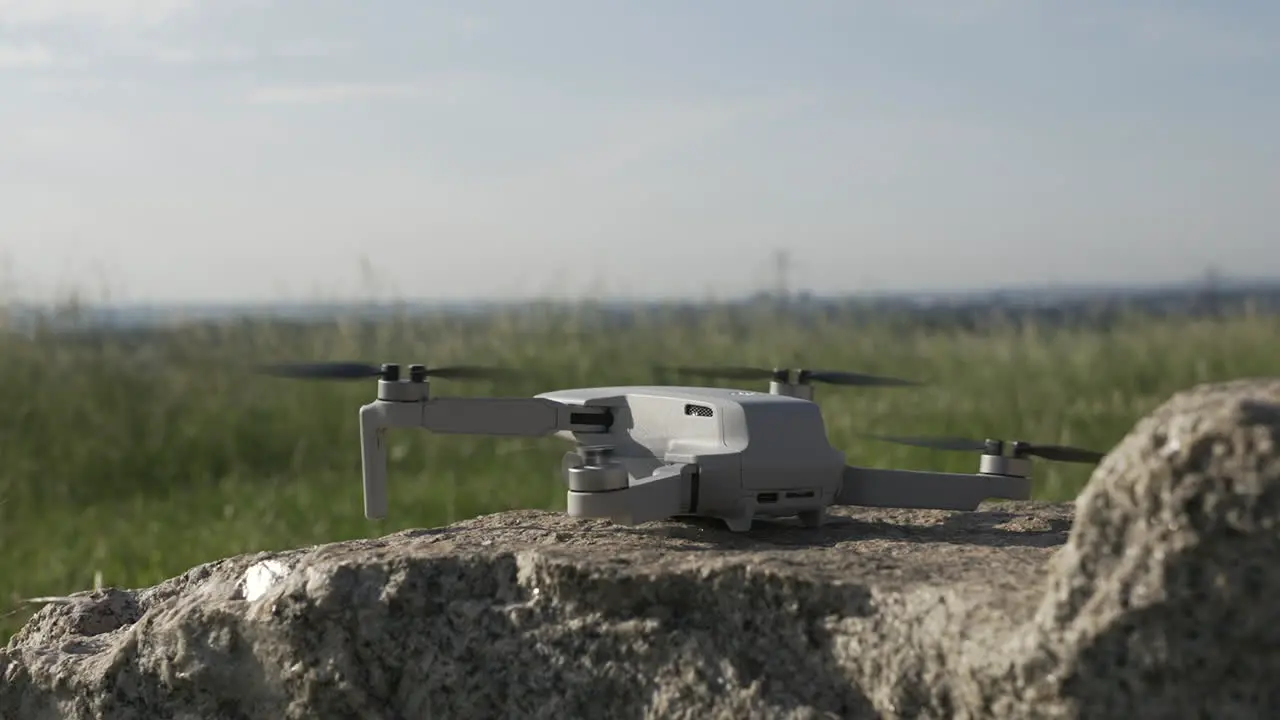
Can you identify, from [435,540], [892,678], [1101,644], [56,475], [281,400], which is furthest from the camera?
[281,400]

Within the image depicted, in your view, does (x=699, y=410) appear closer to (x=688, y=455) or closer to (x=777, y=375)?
(x=688, y=455)

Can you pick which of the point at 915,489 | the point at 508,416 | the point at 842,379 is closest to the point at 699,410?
the point at 508,416

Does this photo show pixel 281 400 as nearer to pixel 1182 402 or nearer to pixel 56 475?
pixel 56 475

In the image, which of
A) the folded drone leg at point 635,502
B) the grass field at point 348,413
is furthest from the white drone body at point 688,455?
the grass field at point 348,413

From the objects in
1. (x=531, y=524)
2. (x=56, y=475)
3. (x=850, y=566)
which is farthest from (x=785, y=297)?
(x=850, y=566)

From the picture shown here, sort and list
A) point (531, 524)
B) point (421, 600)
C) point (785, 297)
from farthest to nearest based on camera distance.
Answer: point (785, 297) → point (531, 524) → point (421, 600)

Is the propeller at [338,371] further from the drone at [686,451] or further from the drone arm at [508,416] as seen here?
the drone arm at [508,416]
